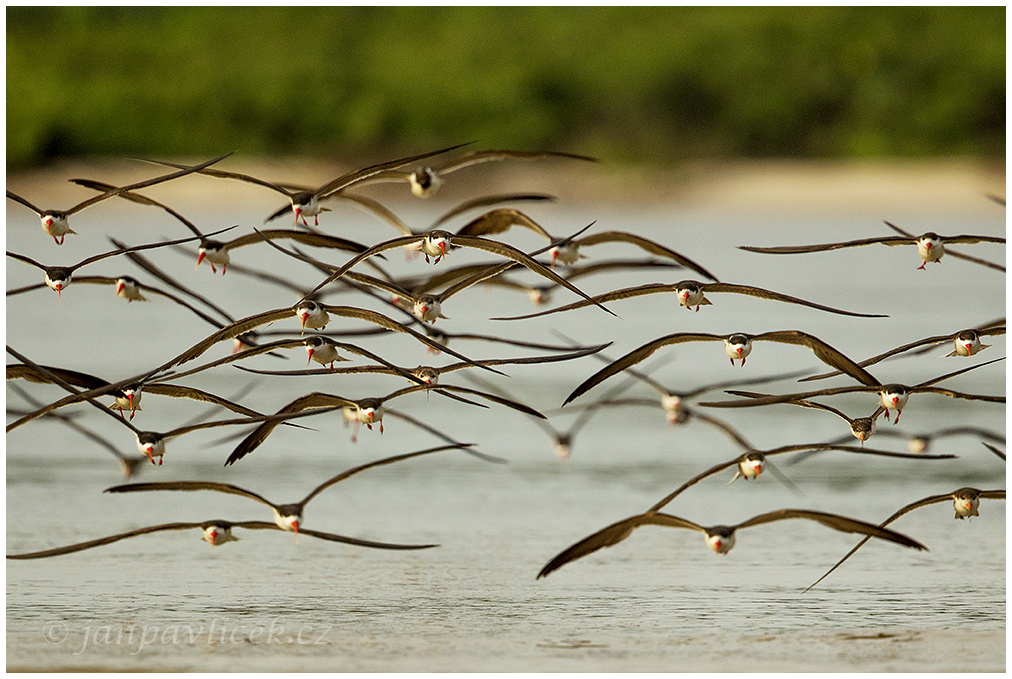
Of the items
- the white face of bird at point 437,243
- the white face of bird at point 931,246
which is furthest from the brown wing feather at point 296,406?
the white face of bird at point 931,246

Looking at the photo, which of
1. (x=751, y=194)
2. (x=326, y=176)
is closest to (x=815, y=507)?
(x=751, y=194)

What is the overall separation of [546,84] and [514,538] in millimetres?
33850

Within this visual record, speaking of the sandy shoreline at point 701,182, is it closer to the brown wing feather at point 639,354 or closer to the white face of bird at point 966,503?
the white face of bird at point 966,503

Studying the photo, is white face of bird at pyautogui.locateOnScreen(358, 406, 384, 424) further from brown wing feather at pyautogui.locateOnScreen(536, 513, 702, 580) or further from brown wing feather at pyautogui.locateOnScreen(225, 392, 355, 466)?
brown wing feather at pyautogui.locateOnScreen(536, 513, 702, 580)

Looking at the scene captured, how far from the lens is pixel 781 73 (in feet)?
146

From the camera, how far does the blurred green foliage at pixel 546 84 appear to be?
4209 cm

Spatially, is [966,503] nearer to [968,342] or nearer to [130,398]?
[968,342]

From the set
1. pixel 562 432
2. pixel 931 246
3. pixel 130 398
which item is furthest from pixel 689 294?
pixel 562 432

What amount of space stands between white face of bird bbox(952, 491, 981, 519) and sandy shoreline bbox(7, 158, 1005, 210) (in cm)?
2509

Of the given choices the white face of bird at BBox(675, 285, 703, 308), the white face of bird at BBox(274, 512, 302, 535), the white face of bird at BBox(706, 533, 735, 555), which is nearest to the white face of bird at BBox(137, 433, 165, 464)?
the white face of bird at BBox(274, 512, 302, 535)

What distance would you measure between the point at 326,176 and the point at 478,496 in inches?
1027

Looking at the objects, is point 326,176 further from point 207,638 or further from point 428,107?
point 207,638

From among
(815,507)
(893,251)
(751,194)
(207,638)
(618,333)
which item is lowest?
(207,638)

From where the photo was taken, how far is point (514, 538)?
1166 cm
